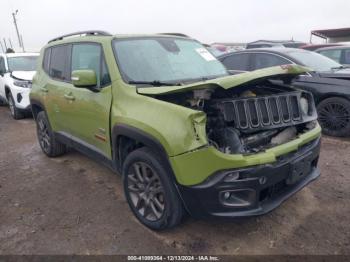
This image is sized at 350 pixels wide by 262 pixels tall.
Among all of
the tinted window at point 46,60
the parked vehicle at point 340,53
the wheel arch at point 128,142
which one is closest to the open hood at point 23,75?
the tinted window at point 46,60

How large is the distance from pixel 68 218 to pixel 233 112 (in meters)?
2.05

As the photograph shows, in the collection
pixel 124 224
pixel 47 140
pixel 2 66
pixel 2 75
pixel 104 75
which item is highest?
pixel 104 75

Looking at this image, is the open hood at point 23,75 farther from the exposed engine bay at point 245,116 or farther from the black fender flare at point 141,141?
the exposed engine bay at point 245,116

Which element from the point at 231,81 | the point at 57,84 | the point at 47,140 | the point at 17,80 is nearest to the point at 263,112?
the point at 231,81

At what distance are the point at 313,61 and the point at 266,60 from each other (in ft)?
2.84

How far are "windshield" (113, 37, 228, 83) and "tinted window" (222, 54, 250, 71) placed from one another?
2821 mm

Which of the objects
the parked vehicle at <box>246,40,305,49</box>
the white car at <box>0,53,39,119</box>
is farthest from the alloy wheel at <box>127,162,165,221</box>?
the parked vehicle at <box>246,40,305,49</box>

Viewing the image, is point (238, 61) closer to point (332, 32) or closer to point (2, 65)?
point (2, 65)

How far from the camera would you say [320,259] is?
8.45 ft

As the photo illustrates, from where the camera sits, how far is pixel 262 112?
107 inches

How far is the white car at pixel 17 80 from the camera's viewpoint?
7641mm

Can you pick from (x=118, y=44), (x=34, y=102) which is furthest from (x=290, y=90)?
(x=34, y=102)

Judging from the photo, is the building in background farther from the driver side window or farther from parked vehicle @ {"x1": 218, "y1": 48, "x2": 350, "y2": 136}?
the driver side window

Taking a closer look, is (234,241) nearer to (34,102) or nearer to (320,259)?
(320,259)
